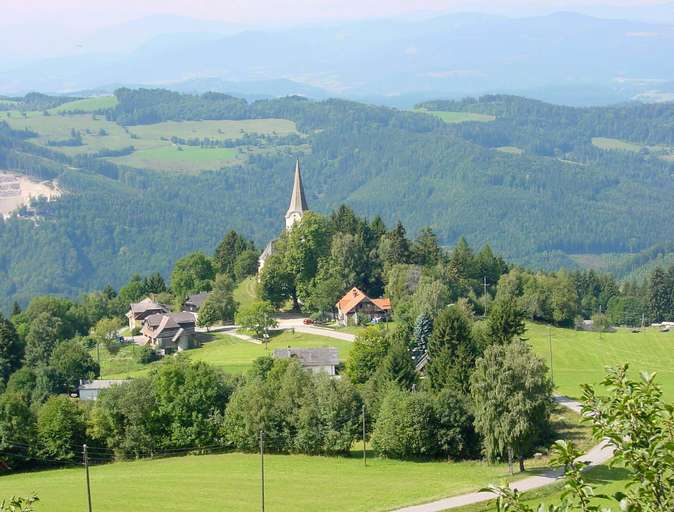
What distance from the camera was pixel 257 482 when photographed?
44719 mm

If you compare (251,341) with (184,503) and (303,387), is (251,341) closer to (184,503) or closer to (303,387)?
(303,387)

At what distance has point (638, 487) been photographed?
41.2ft

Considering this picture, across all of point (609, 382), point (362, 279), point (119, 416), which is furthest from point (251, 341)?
point (609, 382)

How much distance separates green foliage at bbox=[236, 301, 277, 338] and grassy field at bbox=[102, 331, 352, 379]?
97 cm

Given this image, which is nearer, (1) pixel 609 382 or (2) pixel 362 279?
(1) pixel 609 382

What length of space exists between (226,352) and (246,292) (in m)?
15.5

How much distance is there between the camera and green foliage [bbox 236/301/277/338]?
76375 mm

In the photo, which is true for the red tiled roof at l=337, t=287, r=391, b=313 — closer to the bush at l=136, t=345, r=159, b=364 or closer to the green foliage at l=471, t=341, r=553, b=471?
the bush at l=136, t=345, r=159, b=364

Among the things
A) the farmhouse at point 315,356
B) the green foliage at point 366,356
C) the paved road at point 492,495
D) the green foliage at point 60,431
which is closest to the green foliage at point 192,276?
the farmhouse at point 315,356

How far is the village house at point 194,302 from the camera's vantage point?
3369 inches

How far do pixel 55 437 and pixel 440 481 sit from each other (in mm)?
20380

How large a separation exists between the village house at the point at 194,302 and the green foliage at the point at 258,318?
26.4 ft

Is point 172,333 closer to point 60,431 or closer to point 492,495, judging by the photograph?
point 60,431

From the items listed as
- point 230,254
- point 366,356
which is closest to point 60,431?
point 366,356
